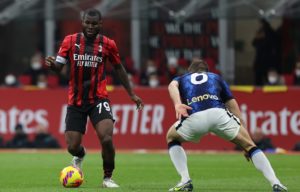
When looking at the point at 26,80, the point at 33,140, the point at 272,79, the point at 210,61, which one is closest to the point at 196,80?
the point at 33,140

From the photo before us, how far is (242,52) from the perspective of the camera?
29.0 metres

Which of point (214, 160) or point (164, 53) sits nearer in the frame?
point (214, 160)

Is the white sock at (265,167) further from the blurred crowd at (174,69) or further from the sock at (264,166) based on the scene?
the blurred crowd at (174,69)

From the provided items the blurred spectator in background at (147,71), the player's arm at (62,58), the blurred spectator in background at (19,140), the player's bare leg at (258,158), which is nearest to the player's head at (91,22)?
the player's arm at (62,58)

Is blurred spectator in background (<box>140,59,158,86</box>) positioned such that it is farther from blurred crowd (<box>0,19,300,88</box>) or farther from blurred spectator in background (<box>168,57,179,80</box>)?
blurred spectator in background (<box>168,57,179,80</box>)

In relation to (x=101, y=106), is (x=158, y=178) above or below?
below

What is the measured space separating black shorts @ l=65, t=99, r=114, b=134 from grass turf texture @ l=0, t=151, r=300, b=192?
0.84m

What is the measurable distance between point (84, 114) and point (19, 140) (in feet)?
39.3

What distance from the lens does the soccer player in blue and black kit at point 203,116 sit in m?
13.1

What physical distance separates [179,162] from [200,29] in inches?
618

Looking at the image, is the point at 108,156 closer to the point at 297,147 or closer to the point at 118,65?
the point at 118,65

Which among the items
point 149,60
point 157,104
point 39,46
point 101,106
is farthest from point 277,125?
point 101,106

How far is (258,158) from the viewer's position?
42.3 ft

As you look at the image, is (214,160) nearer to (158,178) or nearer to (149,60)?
(158,178)
